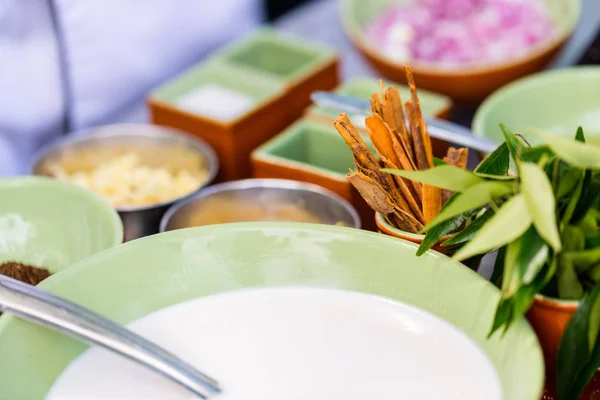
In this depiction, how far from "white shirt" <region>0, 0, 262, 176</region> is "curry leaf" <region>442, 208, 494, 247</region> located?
69cm

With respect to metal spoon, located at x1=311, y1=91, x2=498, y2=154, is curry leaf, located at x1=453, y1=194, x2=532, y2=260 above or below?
above

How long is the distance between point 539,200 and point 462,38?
70 centimetres

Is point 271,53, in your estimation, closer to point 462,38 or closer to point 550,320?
point 462,38

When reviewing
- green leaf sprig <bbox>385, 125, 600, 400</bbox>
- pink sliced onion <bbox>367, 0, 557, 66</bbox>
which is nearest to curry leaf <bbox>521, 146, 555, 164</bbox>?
green leaf sprig <bbox>385, 125, 600, 400</bbox>

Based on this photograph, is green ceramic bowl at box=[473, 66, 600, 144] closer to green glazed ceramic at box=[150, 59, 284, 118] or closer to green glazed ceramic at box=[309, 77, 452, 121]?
green glazed ceramic at box=[309, 77, 452, 121]

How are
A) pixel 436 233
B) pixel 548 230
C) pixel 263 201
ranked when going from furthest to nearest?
pixel 263 201 < pixel 436 233 < pixel 548 230

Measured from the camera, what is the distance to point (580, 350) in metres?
0.51

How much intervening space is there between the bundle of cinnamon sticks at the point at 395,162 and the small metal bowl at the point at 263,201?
0.15 metres

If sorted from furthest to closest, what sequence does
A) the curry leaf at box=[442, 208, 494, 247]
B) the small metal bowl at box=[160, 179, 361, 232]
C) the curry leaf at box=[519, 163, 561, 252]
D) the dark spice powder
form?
the small metal bowl at box=[160, 179, 361, 232]
the dark spice powder
the curry leaf at box=[442, 208, 494, 247]
the curry leaf at box=[519, 163, 561, 252]

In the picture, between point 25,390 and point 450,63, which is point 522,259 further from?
point 450,63

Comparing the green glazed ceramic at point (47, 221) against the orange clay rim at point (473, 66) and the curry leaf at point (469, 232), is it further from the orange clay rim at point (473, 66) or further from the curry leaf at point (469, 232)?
the orange clay rim at point (473, 66)

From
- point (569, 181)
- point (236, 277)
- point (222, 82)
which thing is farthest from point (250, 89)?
point (569, 181)

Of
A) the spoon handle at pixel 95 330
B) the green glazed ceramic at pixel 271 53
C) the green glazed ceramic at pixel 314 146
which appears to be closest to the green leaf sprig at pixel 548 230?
the spoon handle at pixel 95 330

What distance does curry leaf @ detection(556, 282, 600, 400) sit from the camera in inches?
19.7
